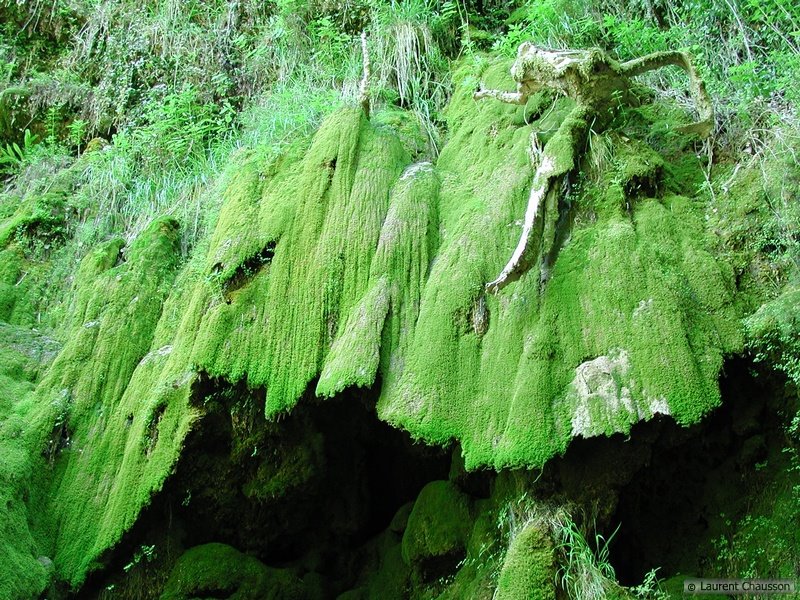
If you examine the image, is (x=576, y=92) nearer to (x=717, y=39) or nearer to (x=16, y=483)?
(x=717, y=39)

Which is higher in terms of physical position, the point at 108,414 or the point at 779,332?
the point at 108,414

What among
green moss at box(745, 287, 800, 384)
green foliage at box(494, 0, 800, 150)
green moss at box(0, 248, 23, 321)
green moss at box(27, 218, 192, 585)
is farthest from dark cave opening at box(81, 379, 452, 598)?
green foliage at box(494, 0, 800, 150)

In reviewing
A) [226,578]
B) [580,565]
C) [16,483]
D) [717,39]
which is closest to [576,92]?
[717,39]

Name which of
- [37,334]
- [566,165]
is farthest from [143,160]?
[566,165]

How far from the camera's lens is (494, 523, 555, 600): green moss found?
374cm

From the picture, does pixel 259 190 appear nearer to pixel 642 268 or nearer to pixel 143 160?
pixel 143 160

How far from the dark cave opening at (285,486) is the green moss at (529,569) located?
101cm

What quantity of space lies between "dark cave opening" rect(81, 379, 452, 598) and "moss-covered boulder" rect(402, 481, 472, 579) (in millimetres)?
317

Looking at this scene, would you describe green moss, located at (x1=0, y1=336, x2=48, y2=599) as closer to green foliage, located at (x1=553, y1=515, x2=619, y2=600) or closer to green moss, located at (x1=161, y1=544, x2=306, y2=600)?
green moss, located at (x1=161, y1=544, x2=306, y2=600)

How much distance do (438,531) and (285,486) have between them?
44.4 inches

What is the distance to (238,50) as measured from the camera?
877 centimetres

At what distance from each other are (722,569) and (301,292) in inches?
120

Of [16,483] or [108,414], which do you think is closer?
[16,483]

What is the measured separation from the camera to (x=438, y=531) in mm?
4727
